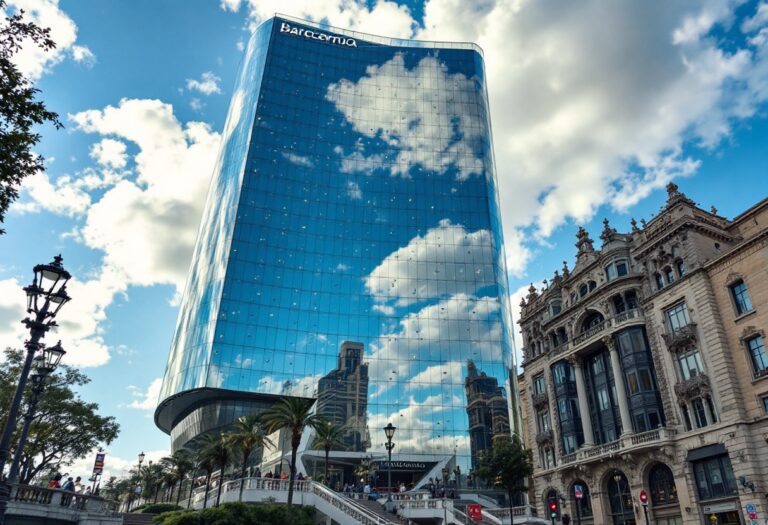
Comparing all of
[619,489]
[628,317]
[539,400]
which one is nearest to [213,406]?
[539,400]

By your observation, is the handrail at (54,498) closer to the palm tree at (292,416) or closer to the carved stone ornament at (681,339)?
the palm tree at (292,416)

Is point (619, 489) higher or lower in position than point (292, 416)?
lower

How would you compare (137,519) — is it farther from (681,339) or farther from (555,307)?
(555,307)

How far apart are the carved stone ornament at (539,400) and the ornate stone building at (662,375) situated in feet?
0.42

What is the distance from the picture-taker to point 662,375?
45.0 meters

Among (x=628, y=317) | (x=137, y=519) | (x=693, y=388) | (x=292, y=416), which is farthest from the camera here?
(x=628, y=317)

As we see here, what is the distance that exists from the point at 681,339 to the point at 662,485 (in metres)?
12.0

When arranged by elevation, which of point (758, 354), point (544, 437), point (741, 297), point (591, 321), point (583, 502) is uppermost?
point (591, 321)

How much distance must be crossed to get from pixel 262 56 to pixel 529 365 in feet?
248

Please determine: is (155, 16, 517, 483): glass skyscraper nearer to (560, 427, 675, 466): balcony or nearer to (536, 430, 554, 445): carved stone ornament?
(536, 430, 554, 445): carved stone ornament

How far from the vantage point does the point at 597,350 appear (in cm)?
5303

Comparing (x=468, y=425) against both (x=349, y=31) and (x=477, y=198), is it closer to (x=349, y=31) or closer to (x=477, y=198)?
(x=477, y=198)

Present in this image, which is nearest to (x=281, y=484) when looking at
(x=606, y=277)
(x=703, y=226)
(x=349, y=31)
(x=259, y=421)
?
(x=259, y=421)

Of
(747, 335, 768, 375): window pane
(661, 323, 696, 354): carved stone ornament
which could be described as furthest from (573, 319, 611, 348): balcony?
(747, 335, 768, 375): window pane
